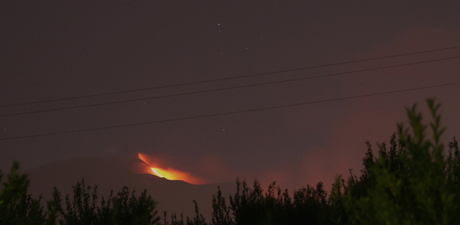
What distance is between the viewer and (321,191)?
1154 centimetres

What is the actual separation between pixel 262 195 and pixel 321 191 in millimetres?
2110

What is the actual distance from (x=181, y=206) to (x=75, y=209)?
161715mm

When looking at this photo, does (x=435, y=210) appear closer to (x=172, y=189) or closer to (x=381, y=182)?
(x=381, y=182)

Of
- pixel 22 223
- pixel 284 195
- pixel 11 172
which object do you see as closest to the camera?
pixel 11 172

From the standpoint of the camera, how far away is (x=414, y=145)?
10.0 ft

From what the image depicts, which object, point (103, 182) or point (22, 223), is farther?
point (103, 182)

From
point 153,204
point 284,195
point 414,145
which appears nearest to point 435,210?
point 414,145

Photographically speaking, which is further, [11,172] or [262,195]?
[262,195]

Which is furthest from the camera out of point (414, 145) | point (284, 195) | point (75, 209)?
point (284, 195)

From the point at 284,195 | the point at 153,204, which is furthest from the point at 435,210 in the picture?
the point at 284,195

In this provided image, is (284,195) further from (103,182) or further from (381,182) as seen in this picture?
(103,182)

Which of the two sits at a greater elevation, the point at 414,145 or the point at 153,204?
the point at 414,145

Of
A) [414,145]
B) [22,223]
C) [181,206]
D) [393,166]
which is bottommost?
[22,223]

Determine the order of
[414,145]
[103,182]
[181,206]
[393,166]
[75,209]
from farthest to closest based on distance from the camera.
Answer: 1. [103,182]
2. [181,206]
3. [75,209]
4. [393,166]
5. [414,145]
